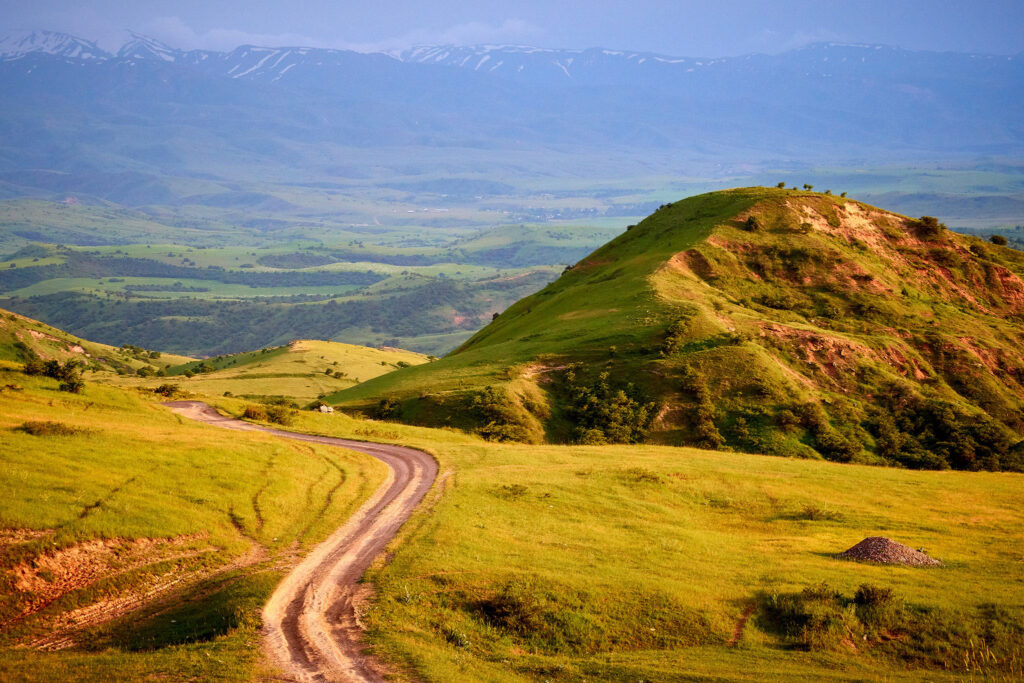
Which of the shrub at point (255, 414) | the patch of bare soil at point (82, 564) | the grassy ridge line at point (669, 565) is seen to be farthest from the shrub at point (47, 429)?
the shrub at point (255, 414)

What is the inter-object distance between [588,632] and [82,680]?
1584 centimetres

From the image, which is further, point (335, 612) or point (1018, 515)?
point (1018, 515)

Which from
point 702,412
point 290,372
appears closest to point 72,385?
point 702,412

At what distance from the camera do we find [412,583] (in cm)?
2770

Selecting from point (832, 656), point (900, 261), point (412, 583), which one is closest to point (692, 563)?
point (832, 656)

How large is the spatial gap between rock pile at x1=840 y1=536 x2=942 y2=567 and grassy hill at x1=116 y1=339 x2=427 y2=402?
240ft

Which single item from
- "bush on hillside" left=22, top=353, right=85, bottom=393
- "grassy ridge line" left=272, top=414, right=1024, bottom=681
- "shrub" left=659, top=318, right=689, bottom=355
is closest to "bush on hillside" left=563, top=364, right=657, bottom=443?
"shrub" left=659, top=318, right=689, bottom=355

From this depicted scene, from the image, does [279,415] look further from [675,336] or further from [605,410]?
[675,336]

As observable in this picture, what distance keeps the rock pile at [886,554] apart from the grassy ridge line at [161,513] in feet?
81.1

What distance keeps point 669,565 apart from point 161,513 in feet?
72.0

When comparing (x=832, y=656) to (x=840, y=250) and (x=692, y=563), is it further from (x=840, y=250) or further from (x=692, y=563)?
(x=840, y=250)

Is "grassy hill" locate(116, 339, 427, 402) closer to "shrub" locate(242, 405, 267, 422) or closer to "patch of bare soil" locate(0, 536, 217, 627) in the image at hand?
"shrub" locate(242, 405, 267, 422)

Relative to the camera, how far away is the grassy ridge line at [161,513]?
2208cm

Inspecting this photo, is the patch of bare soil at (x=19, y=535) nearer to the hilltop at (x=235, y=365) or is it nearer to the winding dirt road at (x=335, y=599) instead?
the winding dirt road at (x=335, y=599)
